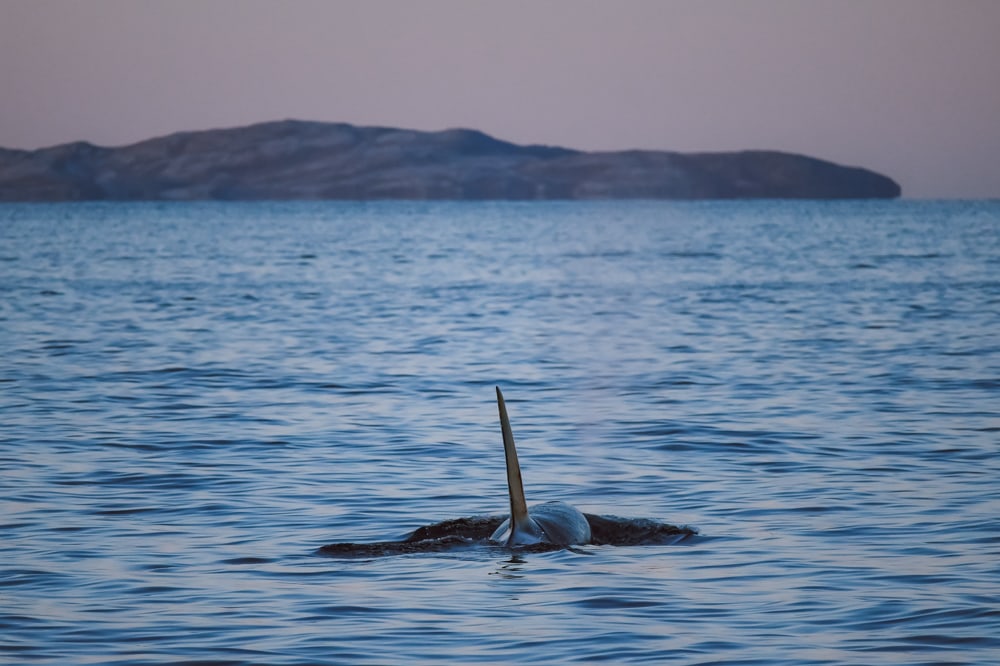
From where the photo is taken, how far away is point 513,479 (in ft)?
44.0

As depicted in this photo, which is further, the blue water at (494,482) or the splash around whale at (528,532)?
the splash around whale at (528,532)

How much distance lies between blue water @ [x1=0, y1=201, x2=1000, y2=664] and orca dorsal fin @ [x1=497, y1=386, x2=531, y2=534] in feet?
1.17

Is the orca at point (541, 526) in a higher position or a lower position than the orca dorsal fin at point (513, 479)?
lower

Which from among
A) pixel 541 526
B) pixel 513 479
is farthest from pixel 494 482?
pixel 513 479

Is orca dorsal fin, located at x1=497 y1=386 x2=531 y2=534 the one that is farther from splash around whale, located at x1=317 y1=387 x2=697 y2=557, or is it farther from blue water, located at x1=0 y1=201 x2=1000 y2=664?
blue water, located at x1=0 y1=201 x2=1000 y2=664

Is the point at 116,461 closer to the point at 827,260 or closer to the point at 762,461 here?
the point at 762,461

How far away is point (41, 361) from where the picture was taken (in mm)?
32156

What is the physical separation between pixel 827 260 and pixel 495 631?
76.5 metres

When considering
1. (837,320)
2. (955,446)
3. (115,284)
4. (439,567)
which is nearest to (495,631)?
(439,567)

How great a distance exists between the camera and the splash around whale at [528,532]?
1423 centimetres

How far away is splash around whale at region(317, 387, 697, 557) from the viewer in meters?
14.2

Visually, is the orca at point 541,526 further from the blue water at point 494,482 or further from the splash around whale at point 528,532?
the blue water at point 494,482

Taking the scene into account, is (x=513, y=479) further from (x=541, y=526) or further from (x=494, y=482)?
(x=494, y=482)

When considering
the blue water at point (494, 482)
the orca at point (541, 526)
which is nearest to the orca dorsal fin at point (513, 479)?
the orca at point (541, 526)
